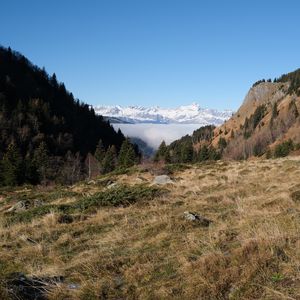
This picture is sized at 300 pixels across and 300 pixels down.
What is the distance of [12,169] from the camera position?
277ft

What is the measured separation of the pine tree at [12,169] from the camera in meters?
84.1

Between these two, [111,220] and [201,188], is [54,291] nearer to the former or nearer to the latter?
[111,220]

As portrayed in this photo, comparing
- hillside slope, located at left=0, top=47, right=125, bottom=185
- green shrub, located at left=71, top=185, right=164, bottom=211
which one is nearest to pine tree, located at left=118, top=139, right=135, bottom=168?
hillside slope, located at left=0, top=47, right=125, bottom=185

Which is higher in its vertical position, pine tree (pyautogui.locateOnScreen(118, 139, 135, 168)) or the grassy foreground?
pine tree (pyautogui.locateOnScreen(118, 139, 135, 168))

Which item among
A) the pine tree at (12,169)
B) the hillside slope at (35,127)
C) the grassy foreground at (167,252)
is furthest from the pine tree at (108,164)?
the grassy foreground at (167,252)

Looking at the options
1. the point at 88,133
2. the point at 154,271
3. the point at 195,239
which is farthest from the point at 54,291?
the point at 88,133

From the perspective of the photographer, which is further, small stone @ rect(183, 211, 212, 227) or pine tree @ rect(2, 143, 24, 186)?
pine tree @ rect(2, 143, 24, 186)

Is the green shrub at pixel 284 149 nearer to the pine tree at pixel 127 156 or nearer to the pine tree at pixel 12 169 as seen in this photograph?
the pine tree at pixel 127 156

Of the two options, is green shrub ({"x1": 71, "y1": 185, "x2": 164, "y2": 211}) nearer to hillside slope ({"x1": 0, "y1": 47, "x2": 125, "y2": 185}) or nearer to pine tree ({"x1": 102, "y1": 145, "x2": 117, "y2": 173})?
pine tree ({"x1": 102, "y1": 145, "x2": 117, "y2": 173})

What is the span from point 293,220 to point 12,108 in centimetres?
17464

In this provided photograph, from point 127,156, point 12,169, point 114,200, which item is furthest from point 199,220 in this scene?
point 127,156

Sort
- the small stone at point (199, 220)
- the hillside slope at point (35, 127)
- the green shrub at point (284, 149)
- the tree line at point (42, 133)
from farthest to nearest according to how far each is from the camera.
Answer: the hillside slope at point (35, 127) < the green shrub at point (284, 149) < the tree line at point (42, 133) < the small stone at point (199, 220)

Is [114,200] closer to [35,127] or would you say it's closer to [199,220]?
[199,220]

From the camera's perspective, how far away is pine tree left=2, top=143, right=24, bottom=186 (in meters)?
84.1
